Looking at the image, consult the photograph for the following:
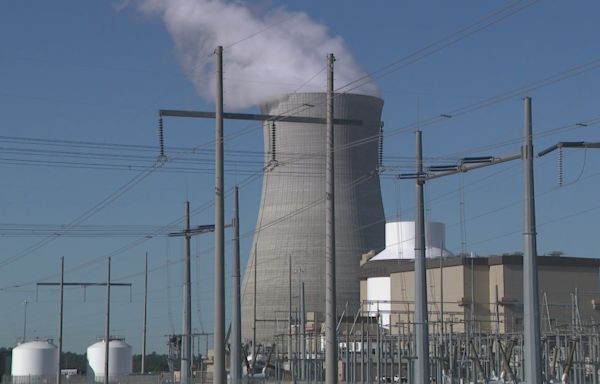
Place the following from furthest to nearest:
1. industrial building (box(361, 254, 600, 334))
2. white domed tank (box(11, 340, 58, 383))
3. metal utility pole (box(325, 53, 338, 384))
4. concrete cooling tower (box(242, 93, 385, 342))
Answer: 1. white domed tank (box(11, 340, 58, 383))
2. industrial building (box(361, 254, 600, 334))
3. concrete cooling tower (box(242, 93, 385, 342))
4. metal utility pole (box(325, 53, 338, 384))

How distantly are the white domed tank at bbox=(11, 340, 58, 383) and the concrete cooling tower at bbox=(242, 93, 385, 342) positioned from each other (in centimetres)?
1147

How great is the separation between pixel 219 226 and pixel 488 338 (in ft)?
56.8

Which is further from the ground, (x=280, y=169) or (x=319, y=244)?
(x=280, y=169)

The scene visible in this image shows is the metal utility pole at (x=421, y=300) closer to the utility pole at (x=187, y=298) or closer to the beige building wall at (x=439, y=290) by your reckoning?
the utility pole at (x=187, y=298)

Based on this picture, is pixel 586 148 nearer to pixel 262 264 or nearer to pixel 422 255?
pixel 422 255

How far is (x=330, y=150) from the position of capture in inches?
704

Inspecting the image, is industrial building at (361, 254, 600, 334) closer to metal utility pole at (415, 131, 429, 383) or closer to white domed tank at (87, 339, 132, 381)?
white domed tank at (87, 339, 132, 381)

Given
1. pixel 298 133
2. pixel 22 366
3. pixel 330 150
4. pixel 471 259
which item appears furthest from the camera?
pixel 22 366

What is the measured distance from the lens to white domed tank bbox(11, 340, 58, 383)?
61.1m

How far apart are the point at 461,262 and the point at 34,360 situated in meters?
25.2

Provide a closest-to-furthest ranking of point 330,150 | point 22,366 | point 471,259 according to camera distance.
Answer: point 330,150, point 471,259, point 22,366

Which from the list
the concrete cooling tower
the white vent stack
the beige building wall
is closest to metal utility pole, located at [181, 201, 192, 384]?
the concrete cooling tower

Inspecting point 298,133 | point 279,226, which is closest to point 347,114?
point 298,133

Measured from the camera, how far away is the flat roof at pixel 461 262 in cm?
5391
